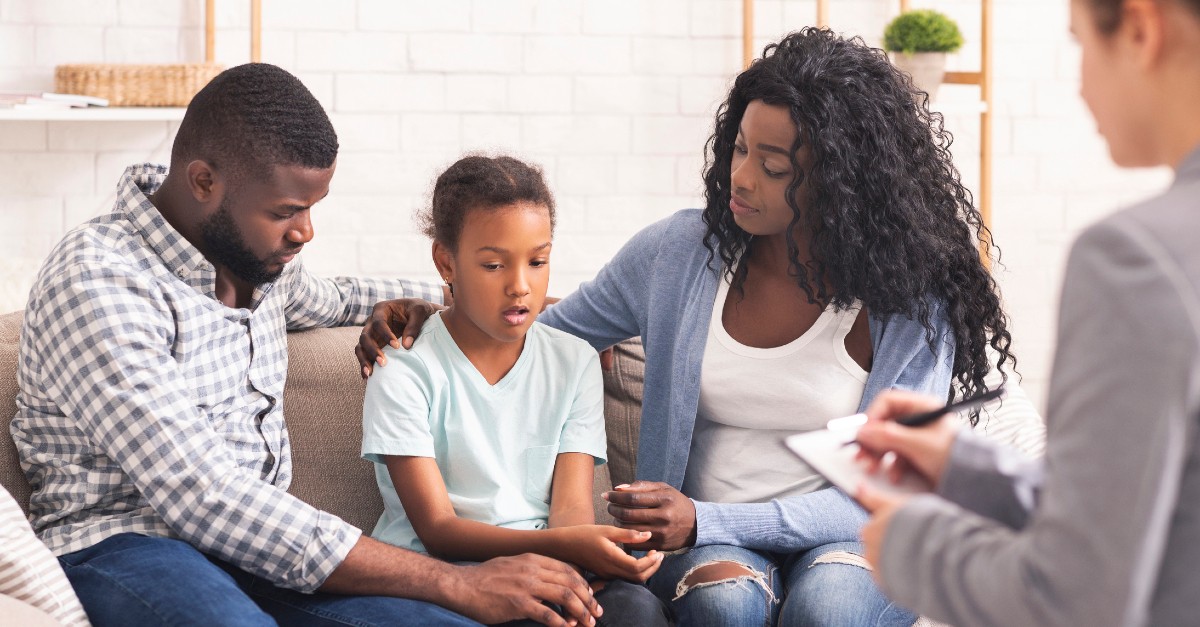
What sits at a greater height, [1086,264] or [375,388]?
[1086,264]

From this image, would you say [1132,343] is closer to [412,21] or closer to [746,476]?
[746,476]

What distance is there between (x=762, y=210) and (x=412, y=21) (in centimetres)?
176

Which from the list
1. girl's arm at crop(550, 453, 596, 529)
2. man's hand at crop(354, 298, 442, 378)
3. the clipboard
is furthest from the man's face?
the clipboard

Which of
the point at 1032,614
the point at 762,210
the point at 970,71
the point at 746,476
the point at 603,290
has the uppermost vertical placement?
the point at 970,71

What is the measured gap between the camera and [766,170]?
67.1 inches

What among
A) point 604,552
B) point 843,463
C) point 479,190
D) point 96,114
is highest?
point 96,114

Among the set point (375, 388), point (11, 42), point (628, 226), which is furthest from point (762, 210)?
point (11, 42)

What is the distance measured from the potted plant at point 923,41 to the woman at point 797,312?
1354 millimetres

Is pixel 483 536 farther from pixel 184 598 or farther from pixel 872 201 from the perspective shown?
pixel 872 201

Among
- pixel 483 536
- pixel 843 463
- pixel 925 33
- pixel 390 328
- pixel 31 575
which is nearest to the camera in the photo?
pixel 843 463

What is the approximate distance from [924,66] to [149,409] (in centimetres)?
234

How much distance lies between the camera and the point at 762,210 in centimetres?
171

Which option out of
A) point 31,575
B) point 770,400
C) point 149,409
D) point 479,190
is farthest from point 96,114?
point 770,400

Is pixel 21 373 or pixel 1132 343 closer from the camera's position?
pixel 1132 343
